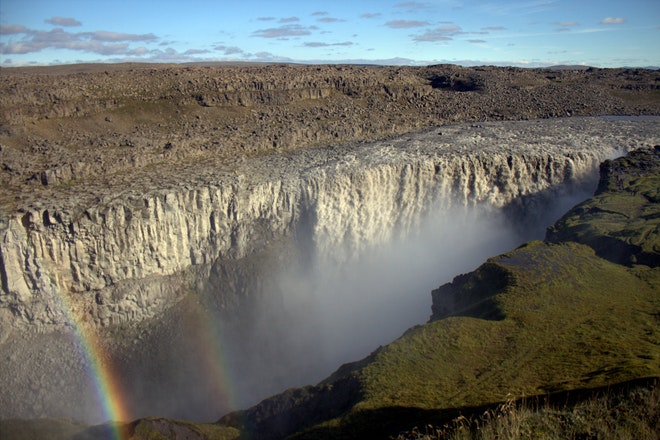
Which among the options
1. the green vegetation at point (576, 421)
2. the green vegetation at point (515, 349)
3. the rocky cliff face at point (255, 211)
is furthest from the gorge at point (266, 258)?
the green vegetation at point (576, 421)

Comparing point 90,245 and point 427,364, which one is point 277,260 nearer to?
point 90,245

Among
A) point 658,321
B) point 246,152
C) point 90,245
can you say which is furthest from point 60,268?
point 658,321

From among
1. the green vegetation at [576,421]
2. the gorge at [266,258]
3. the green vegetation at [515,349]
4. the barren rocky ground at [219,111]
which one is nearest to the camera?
the green vegetation at [576,421]

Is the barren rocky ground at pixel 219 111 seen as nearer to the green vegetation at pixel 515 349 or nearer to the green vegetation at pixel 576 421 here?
the green vegetation at pixel 515 349

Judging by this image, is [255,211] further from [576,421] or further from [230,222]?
[576,421]

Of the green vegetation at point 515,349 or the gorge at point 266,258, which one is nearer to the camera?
the green vegetation at point 515,349

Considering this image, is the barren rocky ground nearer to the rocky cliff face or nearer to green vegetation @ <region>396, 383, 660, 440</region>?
the rocky cliff face

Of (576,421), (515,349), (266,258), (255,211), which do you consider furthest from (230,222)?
(576,421)
